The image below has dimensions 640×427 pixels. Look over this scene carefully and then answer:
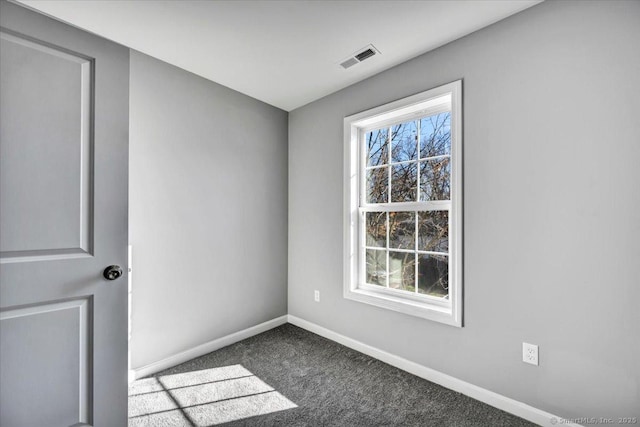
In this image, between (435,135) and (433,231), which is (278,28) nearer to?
(435,135)

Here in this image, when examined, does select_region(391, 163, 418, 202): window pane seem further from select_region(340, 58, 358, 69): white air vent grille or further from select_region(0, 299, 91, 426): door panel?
select_region(0, 299, 91, 426): door panel

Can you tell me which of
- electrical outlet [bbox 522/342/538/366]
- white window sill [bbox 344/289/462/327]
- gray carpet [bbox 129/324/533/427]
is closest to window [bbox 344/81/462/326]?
white window sill [bbox 344/289/462/327]

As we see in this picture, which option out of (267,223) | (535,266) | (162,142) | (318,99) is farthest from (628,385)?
(162,142)

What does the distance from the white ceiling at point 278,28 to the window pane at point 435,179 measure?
817 millimetres

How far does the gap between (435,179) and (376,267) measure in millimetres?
917

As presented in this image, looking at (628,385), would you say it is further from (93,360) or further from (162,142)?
(162,142)

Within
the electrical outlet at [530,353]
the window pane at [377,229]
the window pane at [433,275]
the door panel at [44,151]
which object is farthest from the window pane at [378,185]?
the door panel at [44,151]

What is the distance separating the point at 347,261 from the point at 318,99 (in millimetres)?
1624

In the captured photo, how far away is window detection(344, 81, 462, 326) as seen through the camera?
205 centimetres

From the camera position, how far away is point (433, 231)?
2258 mm

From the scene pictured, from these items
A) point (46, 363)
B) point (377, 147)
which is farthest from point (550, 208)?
point (46, 363)

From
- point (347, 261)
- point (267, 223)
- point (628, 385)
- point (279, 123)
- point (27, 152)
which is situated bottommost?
point (628, 385)

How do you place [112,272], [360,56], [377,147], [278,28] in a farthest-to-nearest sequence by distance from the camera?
[377,147]
[360,56]
[278,28]
[112,272]

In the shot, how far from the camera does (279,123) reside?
322 cm
